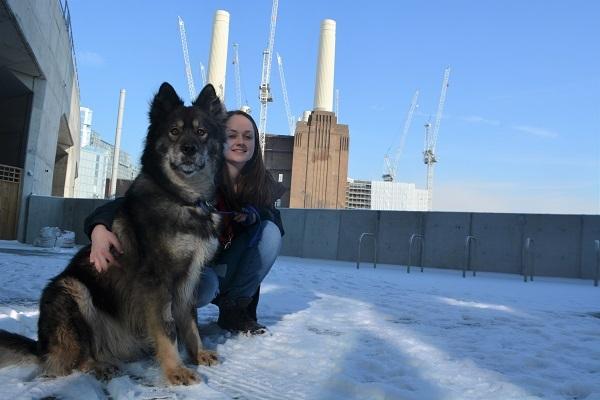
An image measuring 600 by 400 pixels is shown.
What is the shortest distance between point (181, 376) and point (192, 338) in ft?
1.74

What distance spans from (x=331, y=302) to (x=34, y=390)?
14.6 ft

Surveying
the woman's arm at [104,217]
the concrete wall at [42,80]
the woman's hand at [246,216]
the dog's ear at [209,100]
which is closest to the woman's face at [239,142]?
the woman's hand at [246,216]

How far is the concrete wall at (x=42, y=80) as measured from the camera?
1538 cm

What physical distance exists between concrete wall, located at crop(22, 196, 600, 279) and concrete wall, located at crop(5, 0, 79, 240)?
1821 mm

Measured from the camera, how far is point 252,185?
14.3 feet

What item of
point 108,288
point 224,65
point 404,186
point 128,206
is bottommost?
point 108,288

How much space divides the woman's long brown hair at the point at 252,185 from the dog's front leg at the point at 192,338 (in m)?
1.13

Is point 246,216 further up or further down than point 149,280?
further up

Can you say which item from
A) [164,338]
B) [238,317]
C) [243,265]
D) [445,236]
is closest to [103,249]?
[164,338]

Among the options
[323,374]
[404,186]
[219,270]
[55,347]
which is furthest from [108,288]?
[404,186]

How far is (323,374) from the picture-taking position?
3.17m

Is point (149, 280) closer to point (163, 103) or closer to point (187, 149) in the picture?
point (187, 149)

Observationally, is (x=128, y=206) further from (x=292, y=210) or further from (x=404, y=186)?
(x=404, y=186)

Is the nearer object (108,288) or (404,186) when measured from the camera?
(108,288)
